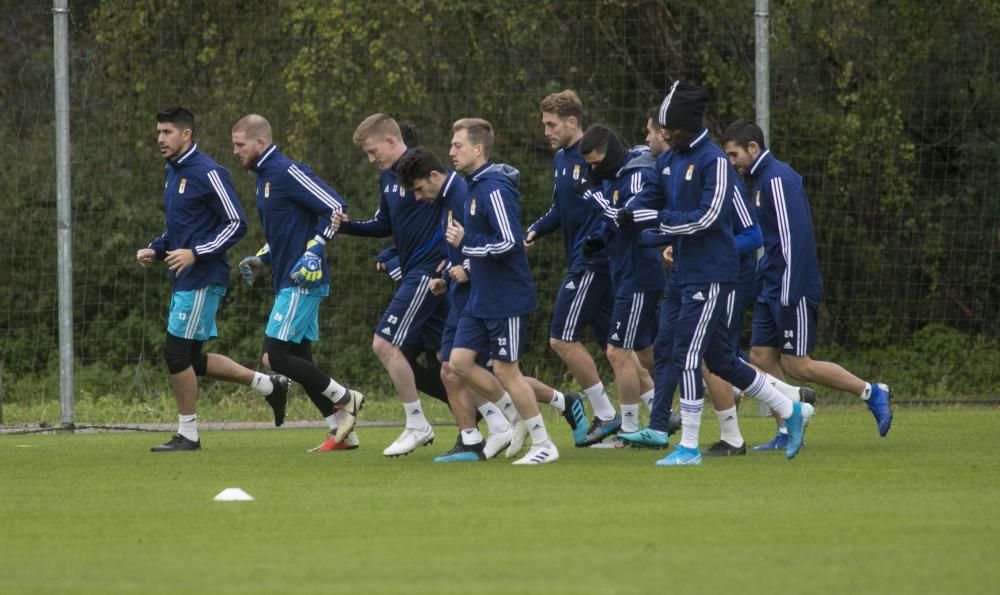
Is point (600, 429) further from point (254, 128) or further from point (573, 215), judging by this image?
point (254, 128)

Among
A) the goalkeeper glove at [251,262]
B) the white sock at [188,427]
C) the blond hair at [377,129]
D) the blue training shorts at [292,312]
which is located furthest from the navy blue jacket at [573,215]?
the white sock at [188,427]

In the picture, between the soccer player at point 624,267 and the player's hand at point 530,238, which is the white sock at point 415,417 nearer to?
the soccer player at point 624,267

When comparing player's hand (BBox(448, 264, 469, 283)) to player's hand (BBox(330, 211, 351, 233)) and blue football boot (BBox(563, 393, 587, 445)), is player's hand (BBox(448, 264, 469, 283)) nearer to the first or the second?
player's hand (BBox(330, 211, 351, 233))

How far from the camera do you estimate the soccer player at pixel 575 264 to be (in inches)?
463

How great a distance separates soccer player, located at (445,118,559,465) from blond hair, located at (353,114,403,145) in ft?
3.59

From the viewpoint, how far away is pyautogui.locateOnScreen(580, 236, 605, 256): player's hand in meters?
11.2

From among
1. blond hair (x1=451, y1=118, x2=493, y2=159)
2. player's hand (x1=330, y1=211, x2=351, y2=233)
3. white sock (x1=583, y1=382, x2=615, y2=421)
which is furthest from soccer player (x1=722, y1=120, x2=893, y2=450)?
player's hand (x1=330, y1=211, x2=351, y2=233)

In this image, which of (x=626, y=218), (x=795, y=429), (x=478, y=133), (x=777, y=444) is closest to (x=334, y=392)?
(x=478, y=133)

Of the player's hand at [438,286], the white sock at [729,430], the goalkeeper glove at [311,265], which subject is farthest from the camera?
the goalkeeper glove at [311,265]

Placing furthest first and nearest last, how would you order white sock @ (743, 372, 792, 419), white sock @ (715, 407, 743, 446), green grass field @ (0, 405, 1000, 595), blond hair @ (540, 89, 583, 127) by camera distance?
1. blond hair @ (540, 89, 583, 127)
2. white sock @ (715, 407, 743, 446)
3. white sock @ (743, 372, 792, 419)
4. green grass field @ (0, 405, 1000, 595)

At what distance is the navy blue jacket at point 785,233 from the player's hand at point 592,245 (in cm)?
110

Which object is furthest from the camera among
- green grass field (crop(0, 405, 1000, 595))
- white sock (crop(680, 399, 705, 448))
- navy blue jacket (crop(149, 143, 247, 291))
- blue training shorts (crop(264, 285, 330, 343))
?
navy blue jacket (crop(149, 143, 247, 291))

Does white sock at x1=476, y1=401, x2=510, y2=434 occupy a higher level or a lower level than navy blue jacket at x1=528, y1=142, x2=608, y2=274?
lower

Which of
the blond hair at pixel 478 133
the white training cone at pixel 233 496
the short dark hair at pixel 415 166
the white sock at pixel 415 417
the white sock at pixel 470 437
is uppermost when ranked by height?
the blond hair at pixel 478 133
